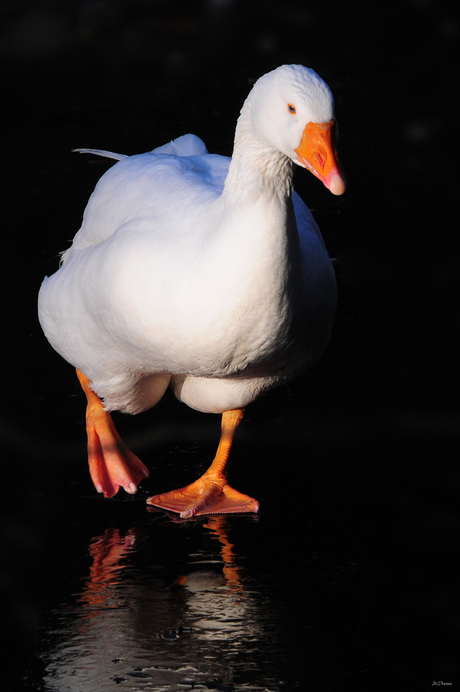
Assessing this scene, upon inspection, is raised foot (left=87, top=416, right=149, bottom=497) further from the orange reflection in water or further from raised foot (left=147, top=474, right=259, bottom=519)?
the orange reflection in water

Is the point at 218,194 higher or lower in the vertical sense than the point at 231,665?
higher

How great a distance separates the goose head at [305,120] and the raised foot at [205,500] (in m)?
1.55

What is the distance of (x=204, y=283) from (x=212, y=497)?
1.14m

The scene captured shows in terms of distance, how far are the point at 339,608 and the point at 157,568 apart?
717 millimetres

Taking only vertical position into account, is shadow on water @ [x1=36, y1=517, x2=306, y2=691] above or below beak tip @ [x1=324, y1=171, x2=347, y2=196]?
below

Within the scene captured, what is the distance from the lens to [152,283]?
430 cm

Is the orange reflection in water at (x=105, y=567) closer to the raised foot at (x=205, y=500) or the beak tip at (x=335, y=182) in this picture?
the raised foot at (x=205, y=500)

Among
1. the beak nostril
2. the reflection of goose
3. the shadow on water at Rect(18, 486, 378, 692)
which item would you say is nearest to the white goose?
the beak nostril

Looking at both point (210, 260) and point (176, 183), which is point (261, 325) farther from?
point (176, 183)

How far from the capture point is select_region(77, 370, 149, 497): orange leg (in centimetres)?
498

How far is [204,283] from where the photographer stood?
411 centimetres

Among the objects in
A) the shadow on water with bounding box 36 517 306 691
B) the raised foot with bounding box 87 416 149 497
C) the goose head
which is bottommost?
the shadow on water with bounding box 36 517 306 691

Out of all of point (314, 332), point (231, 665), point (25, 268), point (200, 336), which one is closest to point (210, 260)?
point (200, 336)

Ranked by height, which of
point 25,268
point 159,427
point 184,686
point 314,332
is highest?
point 25,268
